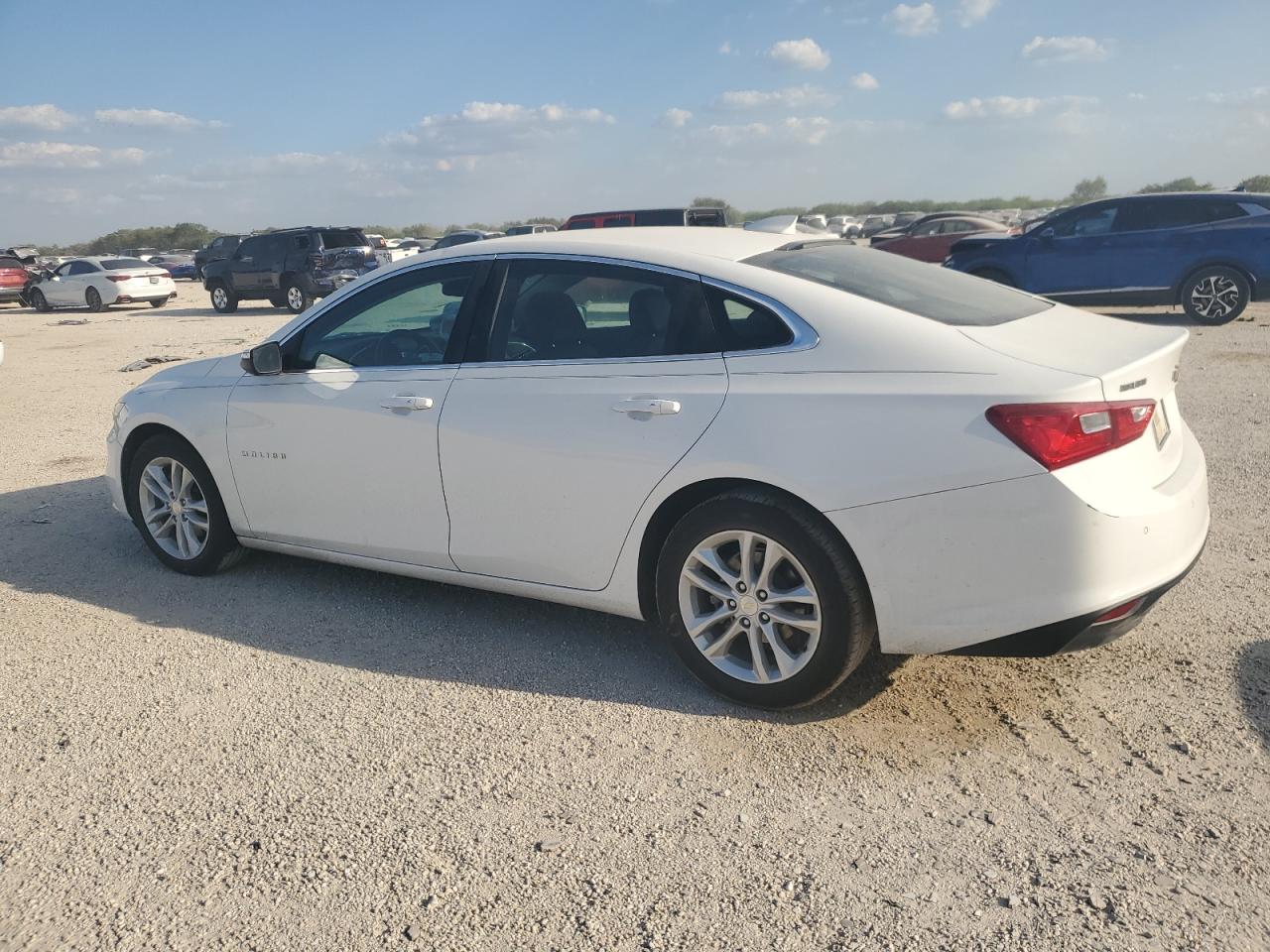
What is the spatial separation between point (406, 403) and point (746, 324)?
1.46 m

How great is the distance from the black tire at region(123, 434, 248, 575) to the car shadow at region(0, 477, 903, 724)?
0.08 m

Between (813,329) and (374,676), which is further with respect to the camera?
(374,676)

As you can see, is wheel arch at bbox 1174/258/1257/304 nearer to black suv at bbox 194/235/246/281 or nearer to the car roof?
the car roof

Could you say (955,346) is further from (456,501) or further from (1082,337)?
(456,501)

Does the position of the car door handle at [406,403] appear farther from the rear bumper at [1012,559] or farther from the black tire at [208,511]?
the rear bumper at [1012,559]

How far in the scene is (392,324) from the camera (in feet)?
14.7

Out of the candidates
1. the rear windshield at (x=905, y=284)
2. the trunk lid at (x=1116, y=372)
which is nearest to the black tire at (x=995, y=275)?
the rear windshield at (x=905, y=284)

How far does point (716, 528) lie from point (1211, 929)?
5.70 ft

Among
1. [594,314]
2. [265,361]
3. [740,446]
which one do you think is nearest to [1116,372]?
[740,446]

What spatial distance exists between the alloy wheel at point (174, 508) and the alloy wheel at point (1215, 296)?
13519 millimetres

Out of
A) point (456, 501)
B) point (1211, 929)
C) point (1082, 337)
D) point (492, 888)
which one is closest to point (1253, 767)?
point (1211, 929)

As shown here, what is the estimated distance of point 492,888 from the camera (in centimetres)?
265

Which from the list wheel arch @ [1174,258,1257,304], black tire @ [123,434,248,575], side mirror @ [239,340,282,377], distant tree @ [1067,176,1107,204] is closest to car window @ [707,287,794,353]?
side mirror @ [239,340,282,377]

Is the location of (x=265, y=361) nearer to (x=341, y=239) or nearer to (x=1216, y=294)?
(x=1216, y=294)
